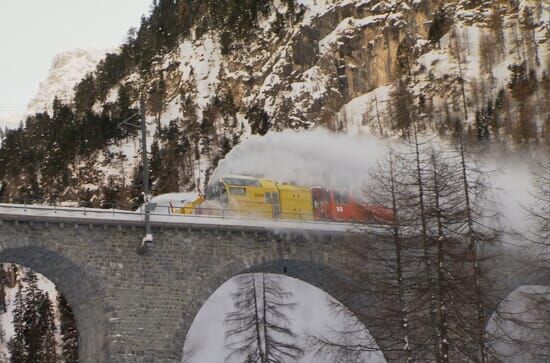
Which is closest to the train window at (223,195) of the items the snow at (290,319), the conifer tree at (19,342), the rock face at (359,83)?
the snow at (290,319)

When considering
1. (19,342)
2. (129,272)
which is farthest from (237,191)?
(19,342)

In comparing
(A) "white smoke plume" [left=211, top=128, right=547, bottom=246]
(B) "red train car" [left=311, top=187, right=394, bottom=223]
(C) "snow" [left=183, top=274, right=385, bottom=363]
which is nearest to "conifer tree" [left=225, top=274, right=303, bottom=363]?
(C) "snow" [left=183, top=274, right=385, bottom=363]

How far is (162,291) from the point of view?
3391 cm

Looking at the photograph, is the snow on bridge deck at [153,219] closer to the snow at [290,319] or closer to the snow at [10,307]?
the snow at [290,319]

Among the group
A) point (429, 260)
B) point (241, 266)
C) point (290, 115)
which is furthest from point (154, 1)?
point (429, 260)

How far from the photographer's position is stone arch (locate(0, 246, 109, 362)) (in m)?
32.6

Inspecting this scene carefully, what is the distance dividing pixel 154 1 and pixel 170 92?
102 ft

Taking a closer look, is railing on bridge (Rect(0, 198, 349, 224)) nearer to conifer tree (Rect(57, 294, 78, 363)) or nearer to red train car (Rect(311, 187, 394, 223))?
red train car (Rect(311, 187, 394, 223))

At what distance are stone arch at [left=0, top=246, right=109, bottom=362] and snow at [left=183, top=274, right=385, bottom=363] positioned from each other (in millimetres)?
18184

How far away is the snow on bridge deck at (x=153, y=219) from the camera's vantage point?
31.9m

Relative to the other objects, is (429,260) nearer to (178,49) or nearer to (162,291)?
(162,291)

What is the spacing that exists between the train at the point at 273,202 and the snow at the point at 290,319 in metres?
12.5

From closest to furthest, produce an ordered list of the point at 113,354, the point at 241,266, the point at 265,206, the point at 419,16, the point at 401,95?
1. the point at 113,354
2. the point at 241,266
3. the point at 265,206
4. the point at 401,95
5. the point at 419,16

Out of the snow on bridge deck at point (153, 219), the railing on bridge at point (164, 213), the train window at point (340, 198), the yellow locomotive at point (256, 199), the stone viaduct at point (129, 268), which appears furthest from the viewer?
the train window at point (340, 198)
